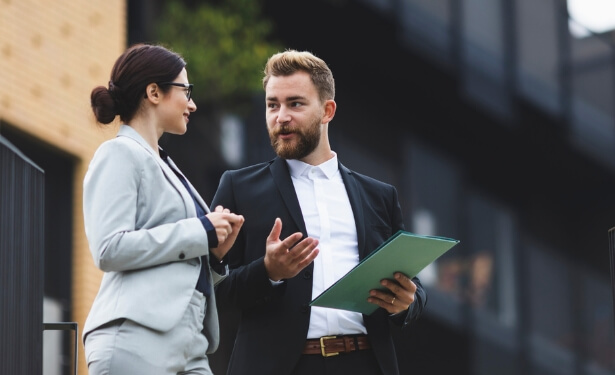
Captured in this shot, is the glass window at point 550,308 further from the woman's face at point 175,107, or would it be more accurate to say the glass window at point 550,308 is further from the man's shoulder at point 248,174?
the woman's face at point 175,107

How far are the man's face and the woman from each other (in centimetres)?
79

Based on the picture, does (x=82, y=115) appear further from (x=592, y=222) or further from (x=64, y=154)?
(x=592, y=222)

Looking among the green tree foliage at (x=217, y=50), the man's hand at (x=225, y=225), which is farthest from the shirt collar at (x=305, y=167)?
the green tree foliage at (x=217, y=50)

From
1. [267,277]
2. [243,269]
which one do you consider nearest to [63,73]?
[243,269]

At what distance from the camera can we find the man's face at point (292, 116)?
229 inches

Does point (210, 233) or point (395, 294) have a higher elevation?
point (210, 233)

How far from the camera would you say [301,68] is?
5957 mm

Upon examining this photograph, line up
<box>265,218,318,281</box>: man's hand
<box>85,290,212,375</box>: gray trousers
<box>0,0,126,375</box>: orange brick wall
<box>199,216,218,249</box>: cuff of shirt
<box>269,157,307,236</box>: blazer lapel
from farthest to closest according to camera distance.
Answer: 1. <box>0,0,126,375</box>: orange brick wall
2. <box>269,157,307,236</box>: blazer lapel
3. <box>265,218,318,281</box>: man's hand
4. <box>199,216,218,249</box>: cuff of shirt
5. <box>85,290,212,375</box>: gray trousers

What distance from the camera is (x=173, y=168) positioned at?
16.9ft

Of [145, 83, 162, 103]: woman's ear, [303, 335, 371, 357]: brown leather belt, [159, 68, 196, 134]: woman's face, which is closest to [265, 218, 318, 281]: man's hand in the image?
[303, 335, 371, 357]: brown leather belt

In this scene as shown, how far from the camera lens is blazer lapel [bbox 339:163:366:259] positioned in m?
5.80

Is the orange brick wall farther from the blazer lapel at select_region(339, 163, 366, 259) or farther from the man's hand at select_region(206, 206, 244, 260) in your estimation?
the man's hand at select_region(206, 206, 244, 260)

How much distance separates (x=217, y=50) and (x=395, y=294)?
11.1 metres

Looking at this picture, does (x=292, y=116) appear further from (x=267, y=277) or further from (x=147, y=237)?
(x=147, y=237)
